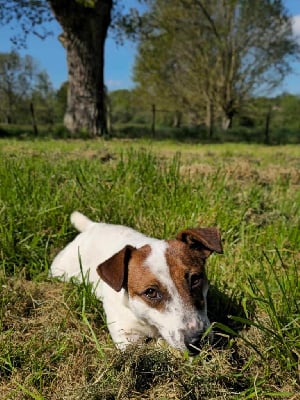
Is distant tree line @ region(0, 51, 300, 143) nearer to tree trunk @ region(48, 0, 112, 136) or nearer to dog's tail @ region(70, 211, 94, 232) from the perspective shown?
tree trunk @ region(48, 0, 112, 136)

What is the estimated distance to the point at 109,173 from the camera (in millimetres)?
5719

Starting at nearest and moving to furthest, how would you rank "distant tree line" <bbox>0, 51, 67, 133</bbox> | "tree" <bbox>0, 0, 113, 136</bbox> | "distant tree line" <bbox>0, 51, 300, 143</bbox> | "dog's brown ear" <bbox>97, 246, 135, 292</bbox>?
"dog's brown ear" <bbox>97, 246, 135, 292</bbox> → "tree" <bbox>0, 0, 113, 136</bbox> → "distant tree line" <bbox>0, 51, 300, 143</bbox> → "distant tree line" <bbox>0, 51, 67, 133</bbox>

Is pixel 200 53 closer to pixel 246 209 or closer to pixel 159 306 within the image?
pixel 246 209

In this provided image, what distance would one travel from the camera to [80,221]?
4414 mm

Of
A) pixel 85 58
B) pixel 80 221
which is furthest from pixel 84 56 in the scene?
pixel 80 221

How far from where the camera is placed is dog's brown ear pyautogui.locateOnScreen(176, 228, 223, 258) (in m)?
2.77

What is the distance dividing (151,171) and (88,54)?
36.8 feet

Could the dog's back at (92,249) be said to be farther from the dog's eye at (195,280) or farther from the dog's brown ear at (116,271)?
the dog's eye at (195,280)

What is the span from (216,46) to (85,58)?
15682 mm

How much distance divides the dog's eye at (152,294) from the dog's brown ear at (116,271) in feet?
0.56

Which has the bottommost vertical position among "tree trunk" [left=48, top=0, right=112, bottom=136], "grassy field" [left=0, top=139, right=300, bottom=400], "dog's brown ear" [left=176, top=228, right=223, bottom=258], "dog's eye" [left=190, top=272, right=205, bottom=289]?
"grassy field" [left=0, top=139, right=300, bottom=400]

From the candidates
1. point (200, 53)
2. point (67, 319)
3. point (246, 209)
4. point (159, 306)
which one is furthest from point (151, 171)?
point (200, 53)

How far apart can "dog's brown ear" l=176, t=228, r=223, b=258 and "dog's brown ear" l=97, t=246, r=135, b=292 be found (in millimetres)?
425

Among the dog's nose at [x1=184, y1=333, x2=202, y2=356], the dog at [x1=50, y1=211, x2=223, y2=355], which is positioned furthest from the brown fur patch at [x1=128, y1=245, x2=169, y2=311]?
the dog's nose at [x1=184, y1=333, x2=202, y2=356]
